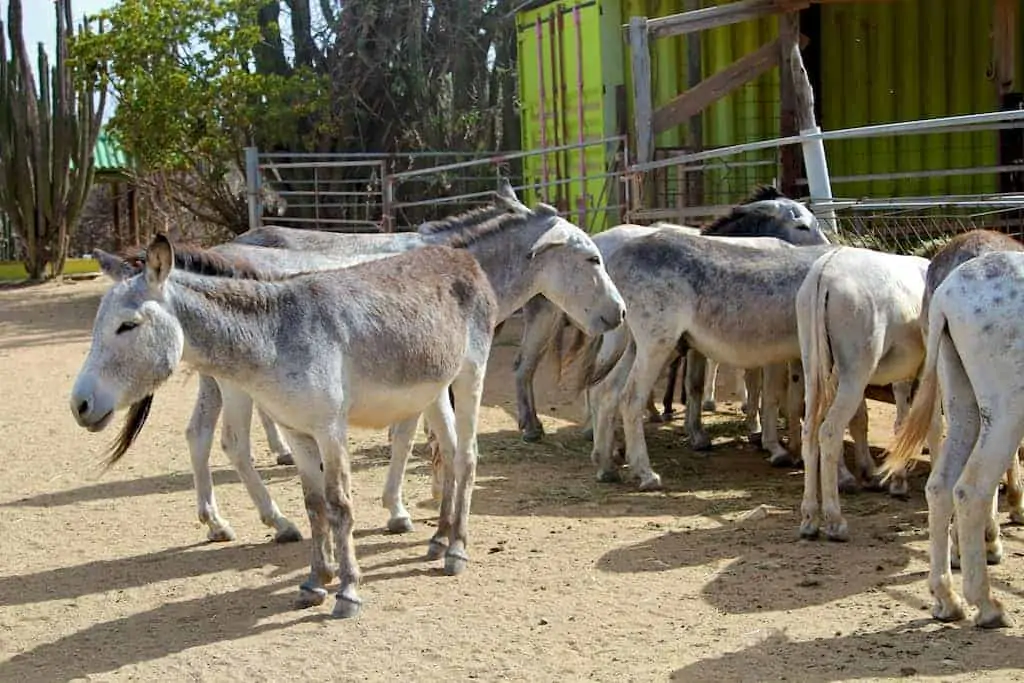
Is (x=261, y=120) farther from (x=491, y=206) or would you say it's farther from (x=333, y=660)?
(x=333, y=660)

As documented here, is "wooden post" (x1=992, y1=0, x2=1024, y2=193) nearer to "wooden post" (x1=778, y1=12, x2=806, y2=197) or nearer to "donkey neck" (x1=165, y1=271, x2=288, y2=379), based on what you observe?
"wooden post" (x1=778, y1=12, x2=806, y2=197)

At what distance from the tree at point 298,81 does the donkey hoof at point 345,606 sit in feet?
54.4

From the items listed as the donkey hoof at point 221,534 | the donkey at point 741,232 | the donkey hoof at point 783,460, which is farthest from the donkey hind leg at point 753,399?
the donkey hoof at point 221,534

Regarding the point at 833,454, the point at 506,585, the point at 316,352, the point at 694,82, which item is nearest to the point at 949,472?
the point at 833,454

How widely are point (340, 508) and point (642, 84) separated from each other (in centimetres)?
759

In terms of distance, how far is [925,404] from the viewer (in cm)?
589

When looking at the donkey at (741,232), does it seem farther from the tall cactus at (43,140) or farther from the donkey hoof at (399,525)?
the tall cactus at (43,140)

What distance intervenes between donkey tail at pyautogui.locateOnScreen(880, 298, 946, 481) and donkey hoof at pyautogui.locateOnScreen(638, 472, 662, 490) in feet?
8.11

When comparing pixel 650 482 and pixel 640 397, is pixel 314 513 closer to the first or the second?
pixel 650 482

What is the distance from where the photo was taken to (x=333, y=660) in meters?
5.28

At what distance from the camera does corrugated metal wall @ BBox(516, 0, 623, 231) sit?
15.9 m

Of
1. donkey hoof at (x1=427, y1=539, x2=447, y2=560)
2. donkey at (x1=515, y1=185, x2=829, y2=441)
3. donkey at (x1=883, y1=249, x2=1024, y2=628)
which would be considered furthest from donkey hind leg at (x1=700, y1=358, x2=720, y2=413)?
donkey at (x1=883, y1=249, x2=1024, y2=628)

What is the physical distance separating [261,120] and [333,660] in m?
17.3

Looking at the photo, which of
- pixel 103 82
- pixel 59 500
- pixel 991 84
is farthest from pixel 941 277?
pixel 103 82
